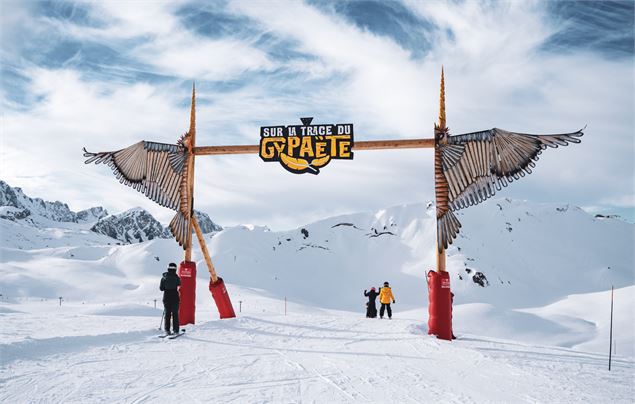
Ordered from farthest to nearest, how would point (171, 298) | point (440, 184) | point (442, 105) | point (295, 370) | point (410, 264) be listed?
point (410, 264) → point (442, 105) → point (440, 184) → point (171, 298) → point (295, 370)

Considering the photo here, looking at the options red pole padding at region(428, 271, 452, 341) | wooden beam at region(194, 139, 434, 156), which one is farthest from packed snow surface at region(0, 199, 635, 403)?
wooden beam at region(194, 139, 434, 156)

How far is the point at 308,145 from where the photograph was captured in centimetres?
1175

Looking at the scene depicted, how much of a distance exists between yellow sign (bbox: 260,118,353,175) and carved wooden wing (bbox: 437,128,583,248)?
8.04 feet

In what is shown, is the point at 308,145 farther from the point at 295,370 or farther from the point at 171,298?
the point at 295,370

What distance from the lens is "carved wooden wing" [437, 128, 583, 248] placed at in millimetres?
10281

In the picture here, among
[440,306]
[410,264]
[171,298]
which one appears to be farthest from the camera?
[410,264]

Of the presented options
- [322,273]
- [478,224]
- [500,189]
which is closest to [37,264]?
[322,273]

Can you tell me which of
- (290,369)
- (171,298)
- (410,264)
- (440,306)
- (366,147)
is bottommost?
(410,264)

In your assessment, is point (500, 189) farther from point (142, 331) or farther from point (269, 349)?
point (142, 331)

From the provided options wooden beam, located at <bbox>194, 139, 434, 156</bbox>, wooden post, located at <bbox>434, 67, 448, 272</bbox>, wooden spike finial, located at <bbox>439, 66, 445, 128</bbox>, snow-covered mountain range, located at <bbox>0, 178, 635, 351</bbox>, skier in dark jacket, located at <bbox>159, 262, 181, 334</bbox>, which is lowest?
snow-covered mountain range, located at <bbox>0, 178, 635, 351</bbox>

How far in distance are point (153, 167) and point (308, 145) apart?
445cm

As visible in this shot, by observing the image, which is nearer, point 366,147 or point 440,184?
point 440,184

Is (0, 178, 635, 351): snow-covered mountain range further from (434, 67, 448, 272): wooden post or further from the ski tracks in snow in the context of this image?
the ski tracks in snow

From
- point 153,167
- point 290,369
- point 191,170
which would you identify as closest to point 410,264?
point 191,170
